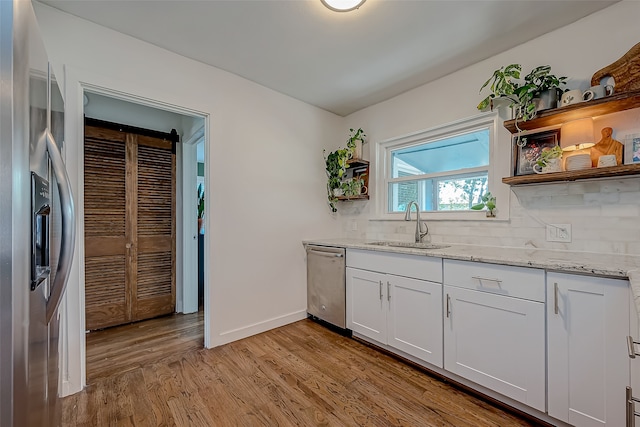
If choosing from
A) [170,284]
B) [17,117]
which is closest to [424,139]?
[17,117]

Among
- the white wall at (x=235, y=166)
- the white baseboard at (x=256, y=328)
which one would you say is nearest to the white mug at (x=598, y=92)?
the white wall at (x=235, y=166)

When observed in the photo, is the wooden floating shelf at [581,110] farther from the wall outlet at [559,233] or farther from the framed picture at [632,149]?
the wall outlet at [559,233]

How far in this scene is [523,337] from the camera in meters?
1.51

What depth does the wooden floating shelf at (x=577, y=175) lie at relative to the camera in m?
1.47

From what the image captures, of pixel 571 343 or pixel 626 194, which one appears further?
pixel 626 194

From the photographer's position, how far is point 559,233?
1.84 m

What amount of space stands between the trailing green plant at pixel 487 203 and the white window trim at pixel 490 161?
0.03 metres

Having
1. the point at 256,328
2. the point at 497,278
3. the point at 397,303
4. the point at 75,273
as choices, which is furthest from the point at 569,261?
the point at 75,273

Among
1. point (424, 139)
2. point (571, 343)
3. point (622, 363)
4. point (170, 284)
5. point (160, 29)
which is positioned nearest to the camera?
point (622, 363)

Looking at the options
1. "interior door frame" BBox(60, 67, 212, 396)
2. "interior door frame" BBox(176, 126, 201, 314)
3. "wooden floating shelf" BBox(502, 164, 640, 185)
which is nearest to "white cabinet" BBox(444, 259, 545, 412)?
"wooden floating shelf" BBox(502, 164, 640, 185)

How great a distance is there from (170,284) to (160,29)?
2490 millimetres

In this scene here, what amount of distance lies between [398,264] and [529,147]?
4.14 feet

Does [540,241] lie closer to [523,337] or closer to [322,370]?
[523,337]

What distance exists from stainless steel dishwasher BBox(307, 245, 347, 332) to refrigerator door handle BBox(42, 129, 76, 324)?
2.04 meters
